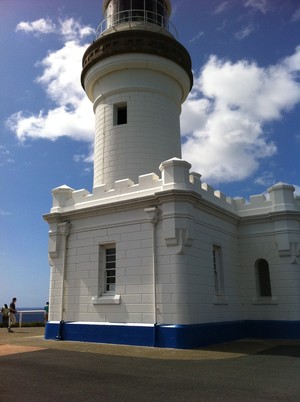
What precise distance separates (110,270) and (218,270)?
3.86 m

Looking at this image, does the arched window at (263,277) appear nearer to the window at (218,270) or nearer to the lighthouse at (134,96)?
the window at (218,270)

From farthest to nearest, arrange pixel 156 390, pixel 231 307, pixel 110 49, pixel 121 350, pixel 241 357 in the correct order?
pixel 110 49
pixel 231 307
pixel 121 350
pixel 241 357
pixel 156 390

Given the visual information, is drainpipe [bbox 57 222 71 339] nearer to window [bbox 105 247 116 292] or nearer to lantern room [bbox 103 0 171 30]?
window [bbox 105 247 116 292]

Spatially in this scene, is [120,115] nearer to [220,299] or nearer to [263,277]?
[220,299]

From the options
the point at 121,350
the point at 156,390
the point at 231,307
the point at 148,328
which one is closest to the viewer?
the point at 156,390

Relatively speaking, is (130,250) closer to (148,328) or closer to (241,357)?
(148,328)

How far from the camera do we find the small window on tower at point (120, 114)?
15984mm

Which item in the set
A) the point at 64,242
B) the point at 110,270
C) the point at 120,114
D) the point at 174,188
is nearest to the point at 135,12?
the point at 120,114

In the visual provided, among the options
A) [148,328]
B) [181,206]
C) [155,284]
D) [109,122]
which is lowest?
[148,328]

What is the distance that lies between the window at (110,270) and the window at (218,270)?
355cm

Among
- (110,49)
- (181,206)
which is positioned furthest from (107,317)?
(110,49)

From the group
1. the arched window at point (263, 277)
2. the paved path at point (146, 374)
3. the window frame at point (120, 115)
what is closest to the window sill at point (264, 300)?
the arched window at point (263, 277)

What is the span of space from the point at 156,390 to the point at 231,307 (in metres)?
8.21

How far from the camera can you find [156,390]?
607cm
